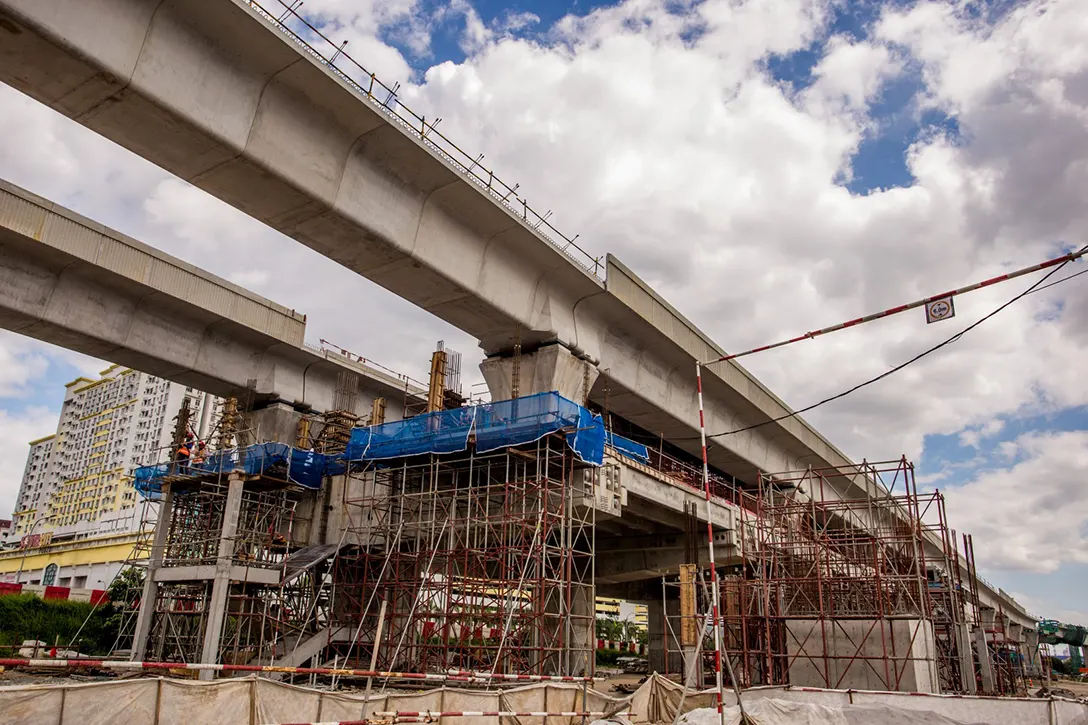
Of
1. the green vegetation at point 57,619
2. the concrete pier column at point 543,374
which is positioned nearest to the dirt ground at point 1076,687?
the concrete pier column at point 543,374

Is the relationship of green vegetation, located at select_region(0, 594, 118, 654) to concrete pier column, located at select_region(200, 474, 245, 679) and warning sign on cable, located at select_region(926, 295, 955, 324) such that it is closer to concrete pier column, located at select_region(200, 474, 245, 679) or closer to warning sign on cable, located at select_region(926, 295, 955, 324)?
concrete pier column, located at select_region(200, 474, 245, 679)

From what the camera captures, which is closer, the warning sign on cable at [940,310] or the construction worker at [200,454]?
the warning sign on cable at [940,310]

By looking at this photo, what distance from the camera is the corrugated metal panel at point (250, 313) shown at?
72.2 feet

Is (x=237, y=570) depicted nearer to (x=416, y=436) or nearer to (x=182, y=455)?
(x=416, y=436)

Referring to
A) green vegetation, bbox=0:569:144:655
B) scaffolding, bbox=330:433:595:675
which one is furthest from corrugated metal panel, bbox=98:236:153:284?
green vegetation, bbox=0:569:144:655

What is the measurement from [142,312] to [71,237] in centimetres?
289

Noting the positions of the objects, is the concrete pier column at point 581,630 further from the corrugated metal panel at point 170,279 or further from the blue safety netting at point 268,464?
the corrugated metal panel at point 170,279

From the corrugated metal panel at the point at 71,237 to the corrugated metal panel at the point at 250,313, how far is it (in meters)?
4.12

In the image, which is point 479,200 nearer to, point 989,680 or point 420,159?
point 420,159

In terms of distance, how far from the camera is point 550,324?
1872cm

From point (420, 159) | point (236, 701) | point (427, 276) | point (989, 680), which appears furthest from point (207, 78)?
point (989, 680)

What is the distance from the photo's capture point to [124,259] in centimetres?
1897

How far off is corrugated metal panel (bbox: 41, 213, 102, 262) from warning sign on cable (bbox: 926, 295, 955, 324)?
1755 centimetres

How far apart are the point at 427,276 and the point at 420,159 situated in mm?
2321
